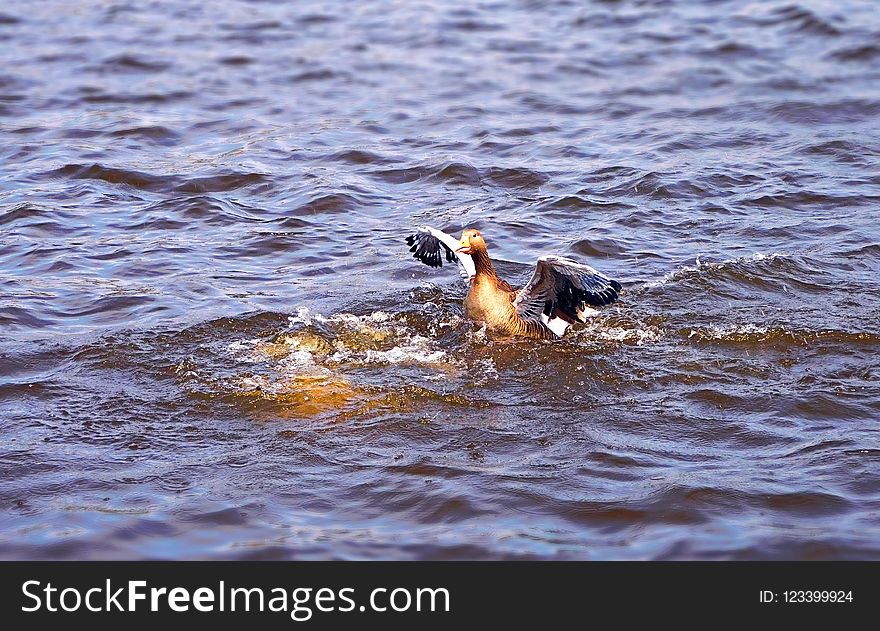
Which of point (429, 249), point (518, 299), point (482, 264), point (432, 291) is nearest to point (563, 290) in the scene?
point (518, 299)

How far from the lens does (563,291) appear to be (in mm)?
8797

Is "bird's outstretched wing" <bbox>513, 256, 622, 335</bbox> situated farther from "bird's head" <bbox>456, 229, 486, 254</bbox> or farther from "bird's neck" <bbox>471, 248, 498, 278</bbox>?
"bird's head" <bbox>456, 229, 486, 254</bbox>

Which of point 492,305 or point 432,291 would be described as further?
point 432,291

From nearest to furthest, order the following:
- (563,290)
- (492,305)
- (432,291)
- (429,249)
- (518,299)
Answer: (563,290) < (492,305) < (518,299) < (429,249) < (432,291)

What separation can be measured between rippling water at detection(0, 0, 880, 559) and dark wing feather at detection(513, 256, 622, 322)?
0.27 metres

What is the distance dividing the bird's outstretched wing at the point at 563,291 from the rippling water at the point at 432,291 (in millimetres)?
260

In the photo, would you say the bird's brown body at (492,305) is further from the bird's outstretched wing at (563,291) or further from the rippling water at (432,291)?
the rippling water at (432,291)

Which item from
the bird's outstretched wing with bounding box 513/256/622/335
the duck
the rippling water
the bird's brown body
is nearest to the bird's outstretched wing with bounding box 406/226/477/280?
the duck

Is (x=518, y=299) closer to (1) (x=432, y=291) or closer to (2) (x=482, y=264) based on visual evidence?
(2) (x=482, y=264)

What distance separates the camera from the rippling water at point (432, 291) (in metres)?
6.38

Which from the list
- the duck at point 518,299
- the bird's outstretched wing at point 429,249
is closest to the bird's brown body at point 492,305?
the duck at point 518,299

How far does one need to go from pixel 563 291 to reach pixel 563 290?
0.01 metres

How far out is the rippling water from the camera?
6.38 metres

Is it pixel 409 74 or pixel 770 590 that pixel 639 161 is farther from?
pixel 770 590
